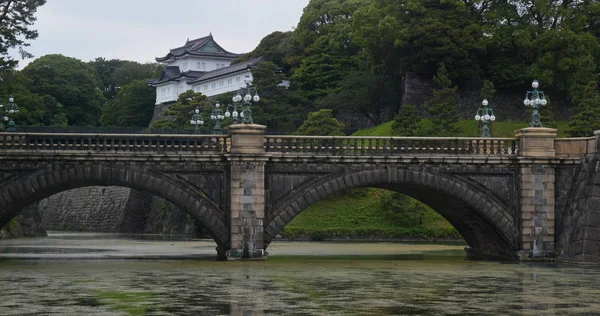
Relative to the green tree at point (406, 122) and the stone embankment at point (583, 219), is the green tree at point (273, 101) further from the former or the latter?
the stone embankment at point (583, 219)

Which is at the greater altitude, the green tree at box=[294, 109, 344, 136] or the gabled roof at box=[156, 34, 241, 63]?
the gabled roof at box=[156, 34, 241, 63]

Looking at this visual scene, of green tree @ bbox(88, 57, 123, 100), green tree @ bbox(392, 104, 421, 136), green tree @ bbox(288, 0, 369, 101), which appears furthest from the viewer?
green tree @ bbox(88, 57, 123, 100)

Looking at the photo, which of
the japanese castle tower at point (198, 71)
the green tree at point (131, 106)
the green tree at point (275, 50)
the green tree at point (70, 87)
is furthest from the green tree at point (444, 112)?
the green tree at point (131, 106)

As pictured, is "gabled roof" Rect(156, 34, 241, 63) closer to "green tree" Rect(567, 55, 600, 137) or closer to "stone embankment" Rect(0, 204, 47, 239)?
"stone embankment" Rect(0, 204, 47, 239)

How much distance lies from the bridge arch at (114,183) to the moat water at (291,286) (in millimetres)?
1987

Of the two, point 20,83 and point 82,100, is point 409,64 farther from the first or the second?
point 82,100

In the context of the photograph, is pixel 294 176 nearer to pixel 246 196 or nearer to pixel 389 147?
pixel 246 196

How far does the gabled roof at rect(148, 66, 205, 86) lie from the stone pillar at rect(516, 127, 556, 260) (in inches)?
3222

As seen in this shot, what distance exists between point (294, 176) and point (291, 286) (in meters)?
13.2

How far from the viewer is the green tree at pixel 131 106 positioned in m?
117

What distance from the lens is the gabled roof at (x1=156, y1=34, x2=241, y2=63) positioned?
418ft

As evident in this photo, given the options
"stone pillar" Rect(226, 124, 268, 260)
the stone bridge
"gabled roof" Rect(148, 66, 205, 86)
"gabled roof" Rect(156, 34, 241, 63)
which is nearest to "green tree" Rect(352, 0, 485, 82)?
the stone bridge

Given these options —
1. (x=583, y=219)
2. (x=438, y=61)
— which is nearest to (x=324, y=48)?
(x=438, y=61)

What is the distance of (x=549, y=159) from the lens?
43.1 meters
